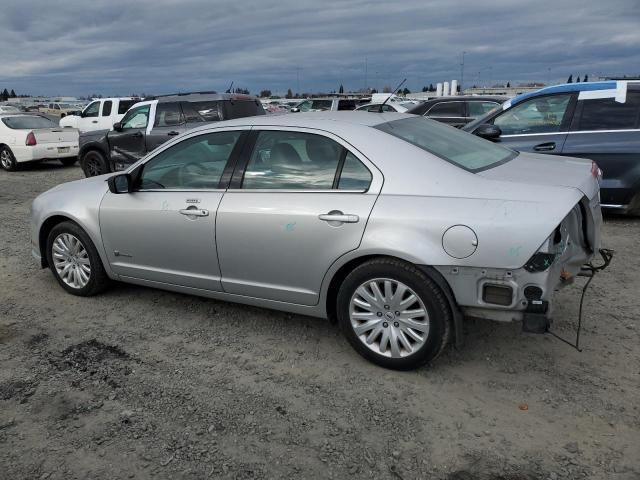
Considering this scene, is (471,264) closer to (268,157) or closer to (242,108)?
(268,157)

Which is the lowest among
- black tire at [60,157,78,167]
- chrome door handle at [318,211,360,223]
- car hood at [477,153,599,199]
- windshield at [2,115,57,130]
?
black tire at [60,157,78,167]

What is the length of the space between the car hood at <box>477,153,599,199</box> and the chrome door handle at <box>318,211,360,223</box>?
82cm

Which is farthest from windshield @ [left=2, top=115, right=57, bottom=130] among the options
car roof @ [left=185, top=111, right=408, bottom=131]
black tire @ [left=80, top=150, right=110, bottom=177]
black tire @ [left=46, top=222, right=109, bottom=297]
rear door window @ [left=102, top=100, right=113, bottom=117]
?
car roof @ [left=185, top=111, right=408, bottom=131]

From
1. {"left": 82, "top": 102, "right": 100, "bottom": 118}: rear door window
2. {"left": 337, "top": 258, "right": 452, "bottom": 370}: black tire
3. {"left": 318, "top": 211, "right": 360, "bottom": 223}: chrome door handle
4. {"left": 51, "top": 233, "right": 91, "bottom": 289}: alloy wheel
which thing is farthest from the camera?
{"left": 82, "top": 102, "right": 100, "bottom": 118}: rear door window

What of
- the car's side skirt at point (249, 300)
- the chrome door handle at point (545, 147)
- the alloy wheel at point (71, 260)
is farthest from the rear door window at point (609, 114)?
the alloy wheel at point (71, 260)

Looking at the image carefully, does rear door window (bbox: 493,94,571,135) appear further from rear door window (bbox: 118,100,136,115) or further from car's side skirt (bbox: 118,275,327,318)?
rear door window (bbox: 118,100,136,115)

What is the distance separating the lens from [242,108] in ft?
34.5

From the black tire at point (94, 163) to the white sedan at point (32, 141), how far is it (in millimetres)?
2361

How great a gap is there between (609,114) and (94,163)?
10273 mm

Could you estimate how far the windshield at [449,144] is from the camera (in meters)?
3.55

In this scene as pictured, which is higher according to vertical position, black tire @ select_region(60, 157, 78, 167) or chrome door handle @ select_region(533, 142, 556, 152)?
chrome door handle @ select_region(533, 142, 556, 152)

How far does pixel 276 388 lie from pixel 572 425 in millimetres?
1662

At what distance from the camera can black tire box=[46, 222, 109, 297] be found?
4688 mm

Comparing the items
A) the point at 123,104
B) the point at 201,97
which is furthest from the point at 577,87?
the point at 123,104
